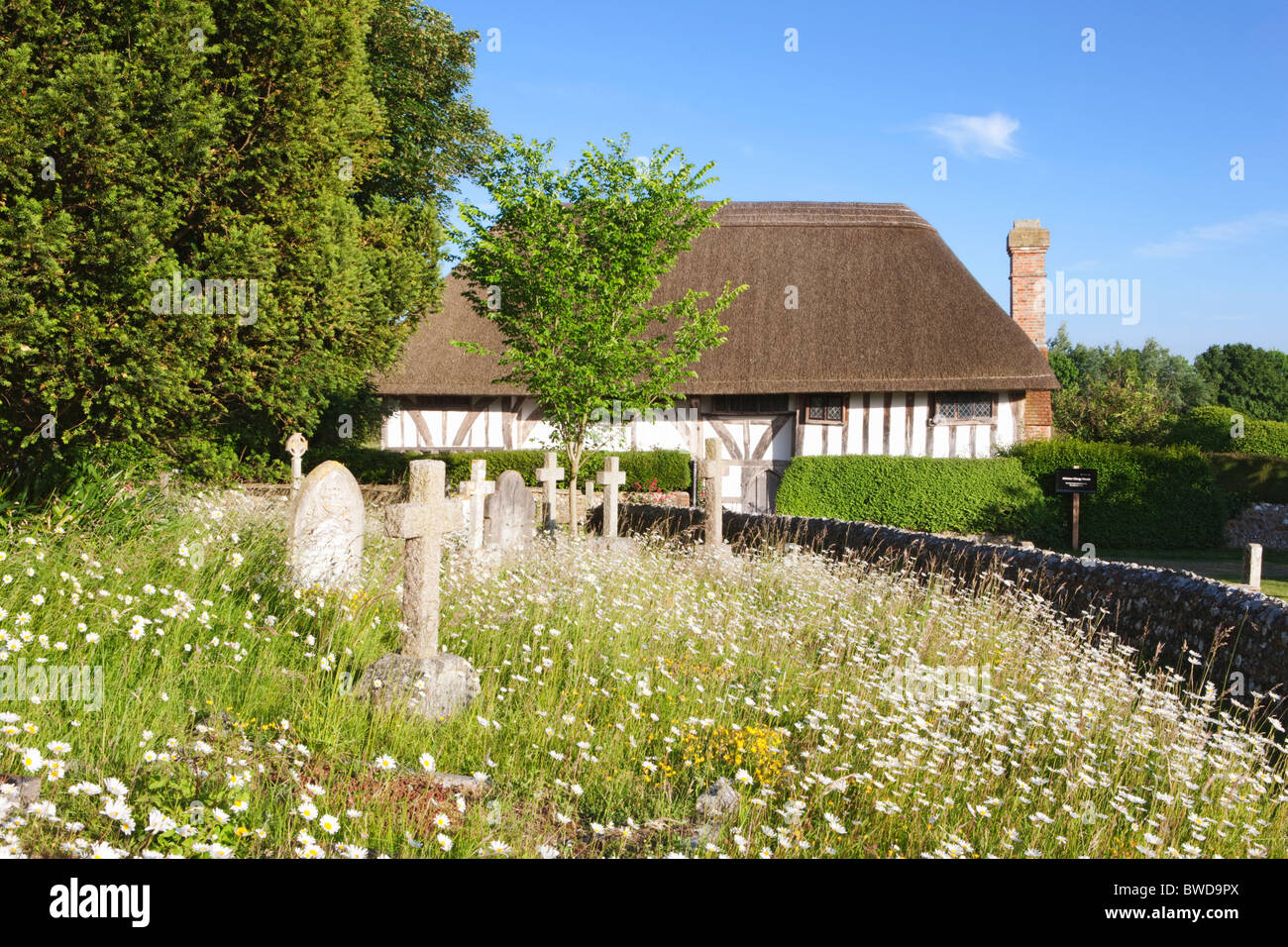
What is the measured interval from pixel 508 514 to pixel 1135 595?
6.30 metres

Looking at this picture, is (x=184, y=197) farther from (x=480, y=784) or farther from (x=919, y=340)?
(x=919, y=340)

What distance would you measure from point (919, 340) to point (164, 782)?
1968cm

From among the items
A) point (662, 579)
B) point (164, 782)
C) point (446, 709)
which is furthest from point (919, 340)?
point (164, 782)

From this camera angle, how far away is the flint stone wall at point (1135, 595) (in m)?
6.35

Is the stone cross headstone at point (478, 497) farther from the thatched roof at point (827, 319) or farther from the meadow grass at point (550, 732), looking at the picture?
the thatched roof at point (827, 319)

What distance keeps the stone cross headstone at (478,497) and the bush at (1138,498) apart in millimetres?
12151

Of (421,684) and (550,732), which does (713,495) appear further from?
(550,732)

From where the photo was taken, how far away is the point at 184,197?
775cm

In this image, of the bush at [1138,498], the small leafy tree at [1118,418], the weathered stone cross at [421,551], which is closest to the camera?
the weathered stone cross at [421,551]

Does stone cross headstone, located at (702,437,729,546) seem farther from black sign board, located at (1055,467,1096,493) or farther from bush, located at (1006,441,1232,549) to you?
bush, located at (1006,441,1232,549)

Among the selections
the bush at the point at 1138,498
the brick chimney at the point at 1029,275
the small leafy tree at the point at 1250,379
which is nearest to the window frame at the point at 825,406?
the bush at the point at 1138,498

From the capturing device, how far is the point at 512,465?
19.3 meters

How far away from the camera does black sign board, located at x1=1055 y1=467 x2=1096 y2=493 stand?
15977 millimetres

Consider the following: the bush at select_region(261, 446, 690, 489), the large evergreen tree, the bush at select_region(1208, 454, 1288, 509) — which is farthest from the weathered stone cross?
the bush at select_region(1208, 454, 1288, 509)
